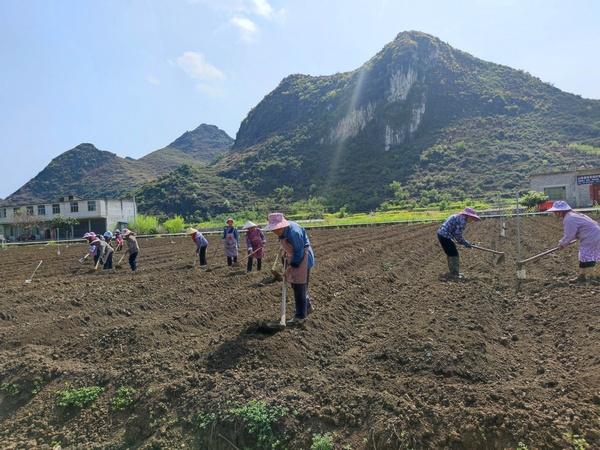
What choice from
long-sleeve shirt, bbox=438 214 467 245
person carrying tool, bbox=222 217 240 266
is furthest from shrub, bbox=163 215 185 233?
long-sleeve shirt, bbox=438 214 467 245

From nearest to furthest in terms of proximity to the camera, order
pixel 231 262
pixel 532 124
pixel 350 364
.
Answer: pixel 350 364, pixel 231 262, pixel 532 124

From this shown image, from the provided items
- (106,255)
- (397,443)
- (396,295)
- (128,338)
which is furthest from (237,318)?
(106,255)

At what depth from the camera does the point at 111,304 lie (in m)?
9.29

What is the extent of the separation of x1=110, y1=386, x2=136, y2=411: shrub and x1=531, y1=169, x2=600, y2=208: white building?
40.3 meters

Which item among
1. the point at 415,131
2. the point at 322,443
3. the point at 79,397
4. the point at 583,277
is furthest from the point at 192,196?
the point at 322,443

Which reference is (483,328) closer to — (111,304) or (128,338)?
(128,338)

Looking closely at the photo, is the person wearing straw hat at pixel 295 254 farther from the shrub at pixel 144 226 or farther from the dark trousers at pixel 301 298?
the shrub at pixel 144 226

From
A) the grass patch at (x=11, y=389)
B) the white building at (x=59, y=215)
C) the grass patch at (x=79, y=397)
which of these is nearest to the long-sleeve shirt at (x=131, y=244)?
the grass patch at (x=11, y=389)

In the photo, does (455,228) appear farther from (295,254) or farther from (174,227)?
(174,227)

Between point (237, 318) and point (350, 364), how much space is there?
3020mm

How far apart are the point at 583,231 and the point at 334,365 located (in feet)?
18.7

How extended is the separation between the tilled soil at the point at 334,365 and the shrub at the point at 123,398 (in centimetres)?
7

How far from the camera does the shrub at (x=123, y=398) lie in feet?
15.9

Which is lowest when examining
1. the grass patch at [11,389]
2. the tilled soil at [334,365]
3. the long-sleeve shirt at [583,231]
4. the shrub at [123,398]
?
the grass patch at [11,389]
